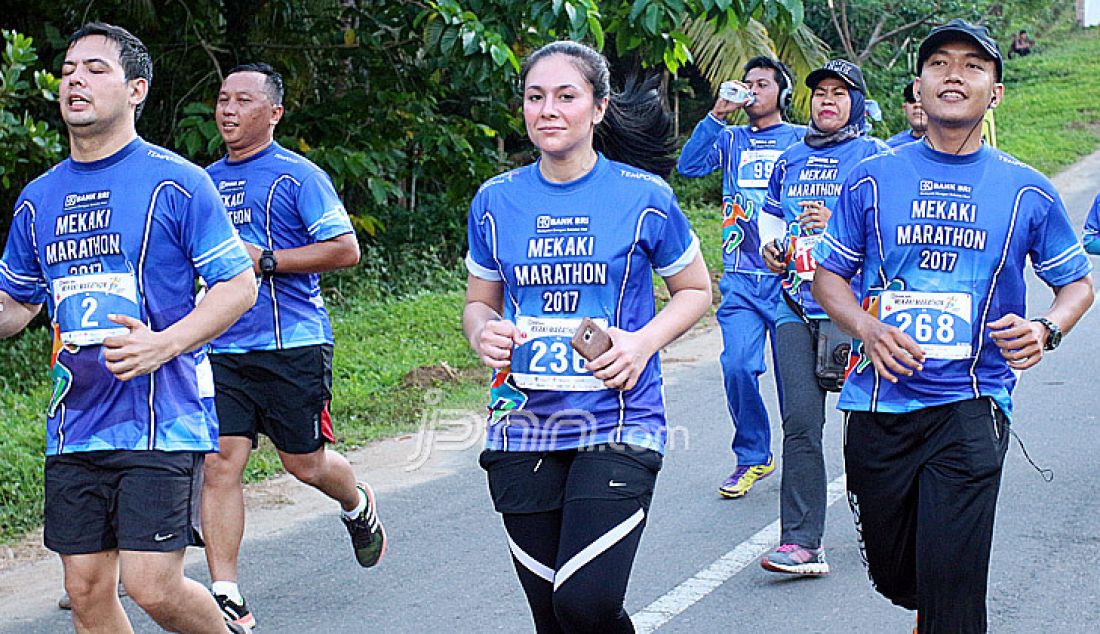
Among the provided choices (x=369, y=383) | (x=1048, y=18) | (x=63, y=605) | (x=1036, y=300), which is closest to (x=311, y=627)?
(x=63, y=605)

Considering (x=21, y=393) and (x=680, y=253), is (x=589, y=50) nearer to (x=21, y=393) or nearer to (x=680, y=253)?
(x=680, y=253)

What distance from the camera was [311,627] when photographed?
563cm

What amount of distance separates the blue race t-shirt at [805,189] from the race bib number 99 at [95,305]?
10.1 ft

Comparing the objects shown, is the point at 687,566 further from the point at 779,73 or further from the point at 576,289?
the point at 779,73

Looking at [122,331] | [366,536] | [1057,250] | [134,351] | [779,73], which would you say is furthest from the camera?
[779,73]

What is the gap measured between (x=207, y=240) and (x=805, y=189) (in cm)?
306

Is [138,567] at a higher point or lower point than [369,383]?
higher

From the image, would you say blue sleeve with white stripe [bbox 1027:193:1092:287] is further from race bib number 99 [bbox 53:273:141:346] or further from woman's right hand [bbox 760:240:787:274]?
race bib number 99 [bbox 53:273:141:346]

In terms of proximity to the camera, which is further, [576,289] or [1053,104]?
[1053,104]

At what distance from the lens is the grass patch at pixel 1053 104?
2728cm

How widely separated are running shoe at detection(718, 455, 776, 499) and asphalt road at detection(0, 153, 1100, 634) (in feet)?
0.22

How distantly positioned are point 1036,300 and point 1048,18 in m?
34.3

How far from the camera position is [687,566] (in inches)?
248

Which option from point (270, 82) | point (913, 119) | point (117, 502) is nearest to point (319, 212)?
point (270, 82)
